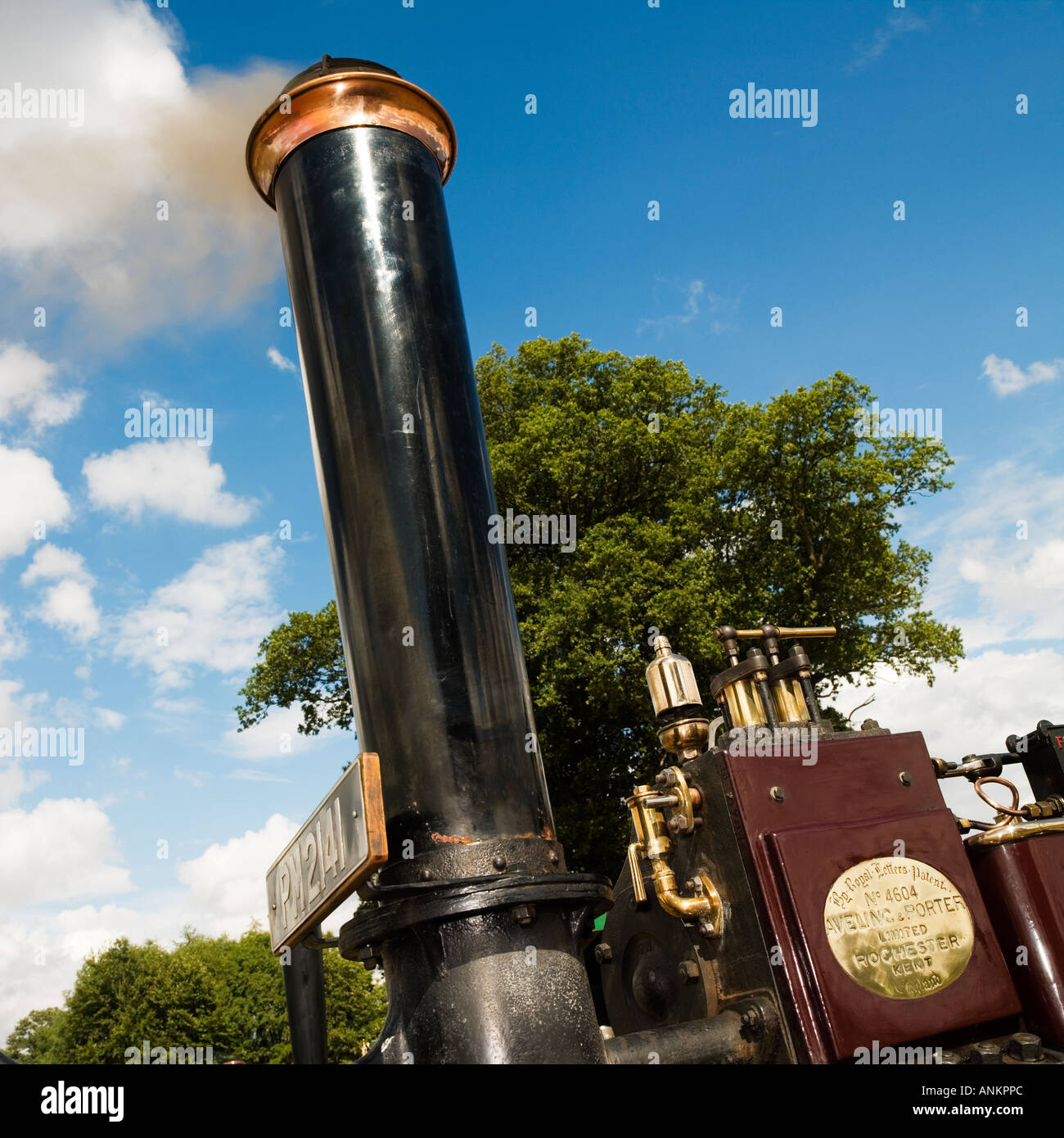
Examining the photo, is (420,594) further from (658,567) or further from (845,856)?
(658,567)

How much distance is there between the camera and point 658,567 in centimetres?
1531

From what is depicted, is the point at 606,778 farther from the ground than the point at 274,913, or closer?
farther from the ground

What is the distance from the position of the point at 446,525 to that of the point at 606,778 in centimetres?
1427

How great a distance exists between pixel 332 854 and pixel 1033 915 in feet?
7.85

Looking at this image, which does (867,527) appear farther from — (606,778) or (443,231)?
(443,231)

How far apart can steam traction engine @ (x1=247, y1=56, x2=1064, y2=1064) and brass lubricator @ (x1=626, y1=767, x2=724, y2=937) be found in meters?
0.01

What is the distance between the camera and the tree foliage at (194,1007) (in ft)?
108

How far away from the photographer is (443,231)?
3.19 meters

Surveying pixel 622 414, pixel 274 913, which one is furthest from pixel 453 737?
pixel 622 414

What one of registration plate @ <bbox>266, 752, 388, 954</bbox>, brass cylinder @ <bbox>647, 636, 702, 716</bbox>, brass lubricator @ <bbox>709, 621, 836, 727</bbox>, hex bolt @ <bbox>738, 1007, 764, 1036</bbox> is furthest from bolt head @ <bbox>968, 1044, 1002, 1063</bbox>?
registration plate @ <bbox>266, 752, 388, 954</bbox>

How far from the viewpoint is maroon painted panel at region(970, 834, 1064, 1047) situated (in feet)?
9.66
